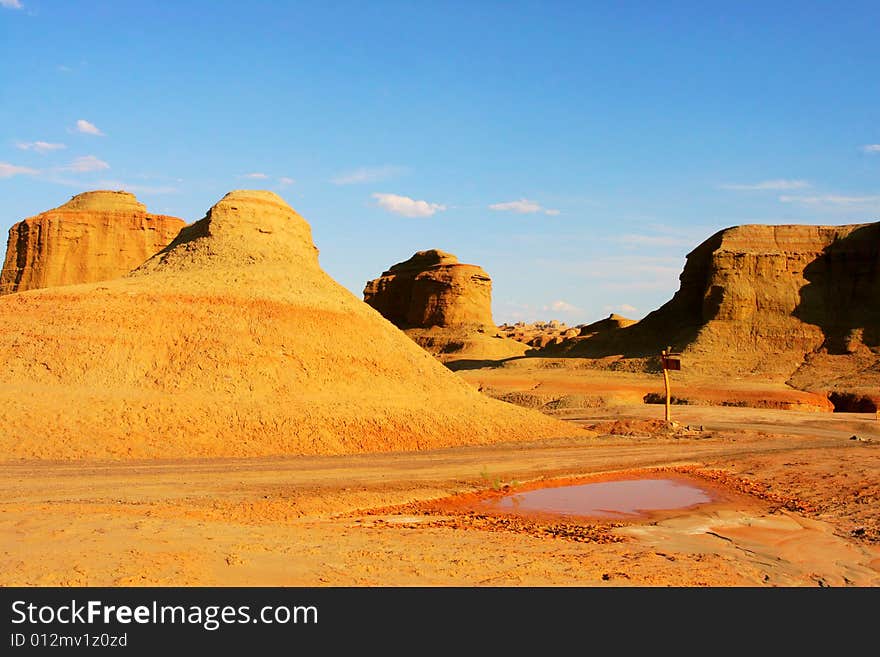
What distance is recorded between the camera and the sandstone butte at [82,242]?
2112 inches

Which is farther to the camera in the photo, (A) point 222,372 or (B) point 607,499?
(A) point 222,372

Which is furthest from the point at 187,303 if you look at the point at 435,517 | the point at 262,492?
the point at 435,517

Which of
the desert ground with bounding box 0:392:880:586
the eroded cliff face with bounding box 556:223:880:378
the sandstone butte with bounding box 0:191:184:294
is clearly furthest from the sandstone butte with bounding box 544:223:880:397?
the sandstone butte with bounding box 0:191:184:294

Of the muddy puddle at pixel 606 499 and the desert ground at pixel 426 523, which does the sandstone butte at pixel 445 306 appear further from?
the muddy puddle at pixel 606 499

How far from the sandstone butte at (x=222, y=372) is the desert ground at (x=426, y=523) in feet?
3.77

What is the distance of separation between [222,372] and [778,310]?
43935 mm

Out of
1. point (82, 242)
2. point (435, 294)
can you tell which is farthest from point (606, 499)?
point (435, 294)

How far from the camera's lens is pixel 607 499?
1533cm

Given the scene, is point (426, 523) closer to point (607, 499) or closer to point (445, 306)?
point (607, 499)

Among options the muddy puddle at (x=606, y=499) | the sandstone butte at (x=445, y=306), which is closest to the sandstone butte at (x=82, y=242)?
the sandstone butte at (x=445, y=306)

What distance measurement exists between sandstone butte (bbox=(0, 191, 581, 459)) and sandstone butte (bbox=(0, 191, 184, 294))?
32.3 m

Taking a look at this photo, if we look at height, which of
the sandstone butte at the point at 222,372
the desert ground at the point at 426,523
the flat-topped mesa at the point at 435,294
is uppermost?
the flat-topped mesa at the point at 435,294

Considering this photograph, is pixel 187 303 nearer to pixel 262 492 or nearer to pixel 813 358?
pixel 262 492
